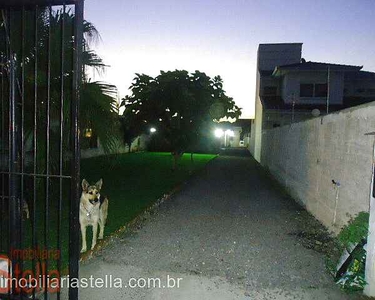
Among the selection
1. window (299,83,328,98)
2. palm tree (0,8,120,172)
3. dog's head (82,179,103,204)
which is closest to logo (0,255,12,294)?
dog's head (82,179,103,204)

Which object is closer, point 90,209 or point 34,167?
point 34,167

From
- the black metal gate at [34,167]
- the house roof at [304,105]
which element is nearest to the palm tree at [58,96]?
the black metal gate at [34,167]

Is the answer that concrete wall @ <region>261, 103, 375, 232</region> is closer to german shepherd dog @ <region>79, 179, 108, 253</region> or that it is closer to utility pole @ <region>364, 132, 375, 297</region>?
utility pole @ <region>364, 132, 375, 297</region>

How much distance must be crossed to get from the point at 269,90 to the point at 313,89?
412cm

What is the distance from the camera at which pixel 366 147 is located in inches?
177

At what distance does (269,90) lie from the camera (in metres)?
26.8

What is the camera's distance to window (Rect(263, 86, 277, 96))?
26.7m

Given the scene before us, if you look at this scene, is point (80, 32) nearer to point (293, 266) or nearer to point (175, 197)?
point (293, 266)

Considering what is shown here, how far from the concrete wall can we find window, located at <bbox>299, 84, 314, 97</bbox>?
15530mm

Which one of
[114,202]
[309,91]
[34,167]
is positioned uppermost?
[309,91]

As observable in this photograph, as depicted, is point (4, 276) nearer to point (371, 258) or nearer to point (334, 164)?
point (371, 258)

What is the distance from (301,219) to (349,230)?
315 centimetres

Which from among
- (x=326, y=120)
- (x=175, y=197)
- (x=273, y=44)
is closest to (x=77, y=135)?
(x=326, y=120)

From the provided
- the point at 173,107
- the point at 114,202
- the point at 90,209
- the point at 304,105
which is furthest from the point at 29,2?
the point at 304,105
